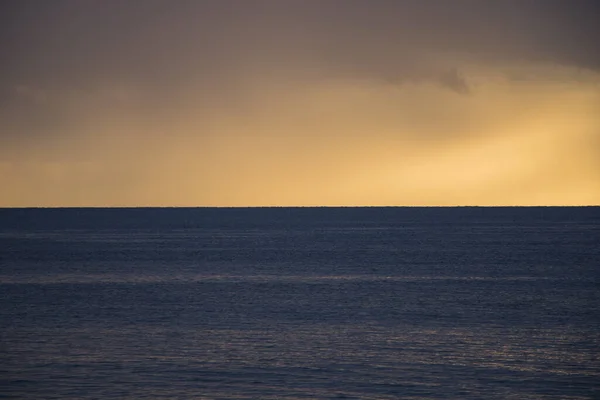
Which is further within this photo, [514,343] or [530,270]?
[530,270]

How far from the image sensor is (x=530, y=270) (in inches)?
3942

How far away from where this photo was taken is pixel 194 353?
45.1 metres

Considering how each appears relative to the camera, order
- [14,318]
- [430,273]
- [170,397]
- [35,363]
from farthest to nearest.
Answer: [430,273], [14,318], [35,363], [170,397]

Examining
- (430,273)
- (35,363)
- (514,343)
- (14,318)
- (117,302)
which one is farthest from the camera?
(430,273)

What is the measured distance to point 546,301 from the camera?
223 ft

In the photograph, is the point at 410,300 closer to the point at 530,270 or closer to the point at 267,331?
the point at 267,331

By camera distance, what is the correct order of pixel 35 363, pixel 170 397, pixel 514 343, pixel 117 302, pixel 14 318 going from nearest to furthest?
pixel 170 397 → pixel 35 363 → pixel 514 343 → pixel 14 318 → pixel 117 302

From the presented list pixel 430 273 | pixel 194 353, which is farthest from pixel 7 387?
pixel 430 273

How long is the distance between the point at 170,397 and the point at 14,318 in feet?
84.9

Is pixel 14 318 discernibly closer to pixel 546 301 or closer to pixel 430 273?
pixel 546 301

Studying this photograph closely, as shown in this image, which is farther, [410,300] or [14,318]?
[410,300]

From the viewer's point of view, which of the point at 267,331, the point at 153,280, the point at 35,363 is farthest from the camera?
the point at 153,280

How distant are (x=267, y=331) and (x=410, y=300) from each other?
1853cm

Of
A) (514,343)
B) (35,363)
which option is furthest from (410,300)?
(35,363)
